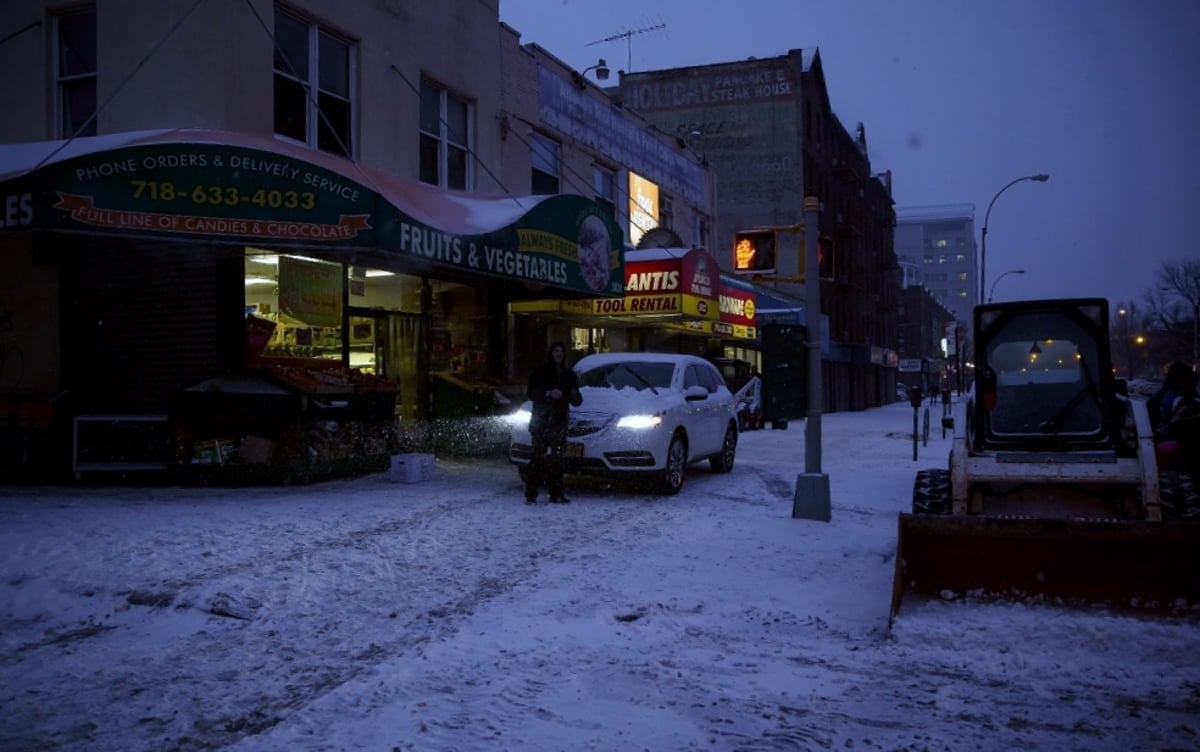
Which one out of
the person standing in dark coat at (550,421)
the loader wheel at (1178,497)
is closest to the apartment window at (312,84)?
the person standing in dark coat at (550,421)

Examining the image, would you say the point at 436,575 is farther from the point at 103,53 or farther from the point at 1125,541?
the point at 103,53

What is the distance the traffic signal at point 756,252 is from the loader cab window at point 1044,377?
278cm

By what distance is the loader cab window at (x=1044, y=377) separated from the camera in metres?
7.23

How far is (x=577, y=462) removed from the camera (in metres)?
10.4

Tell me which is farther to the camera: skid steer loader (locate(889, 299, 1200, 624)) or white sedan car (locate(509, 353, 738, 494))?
white sedan car (locate(509, 353, 738, 494))

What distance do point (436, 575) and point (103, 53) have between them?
9.30 meters

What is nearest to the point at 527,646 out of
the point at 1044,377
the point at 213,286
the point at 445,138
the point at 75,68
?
the point at 1044,377

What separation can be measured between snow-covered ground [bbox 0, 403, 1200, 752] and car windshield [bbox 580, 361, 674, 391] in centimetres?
349

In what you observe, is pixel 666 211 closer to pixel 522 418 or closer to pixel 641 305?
pixel 641 305

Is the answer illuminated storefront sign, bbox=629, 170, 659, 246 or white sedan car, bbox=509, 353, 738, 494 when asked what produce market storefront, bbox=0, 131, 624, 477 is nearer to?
white sedan car, bbox=509, 353, 738, 494

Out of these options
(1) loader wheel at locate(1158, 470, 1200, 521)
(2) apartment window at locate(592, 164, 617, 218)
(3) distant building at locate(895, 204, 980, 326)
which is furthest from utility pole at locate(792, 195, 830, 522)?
(3) distant building at locate(895, 204, 980, 326)

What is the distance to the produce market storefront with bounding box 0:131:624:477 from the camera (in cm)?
912

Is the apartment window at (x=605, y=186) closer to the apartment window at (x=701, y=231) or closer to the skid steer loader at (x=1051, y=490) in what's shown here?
the apartment window at (x=701, y=231)

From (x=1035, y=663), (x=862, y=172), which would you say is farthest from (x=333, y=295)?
(x=862, y=172)
